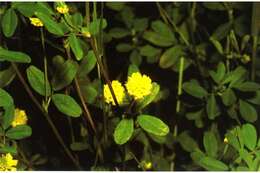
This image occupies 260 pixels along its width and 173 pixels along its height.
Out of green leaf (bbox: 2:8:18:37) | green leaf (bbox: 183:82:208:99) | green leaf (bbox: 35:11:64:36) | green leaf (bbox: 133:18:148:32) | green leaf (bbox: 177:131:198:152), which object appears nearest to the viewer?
green leaf (bbox: 35:11:64:36)

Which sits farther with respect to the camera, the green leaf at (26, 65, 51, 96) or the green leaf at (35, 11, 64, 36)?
the green leaf at (26, 65, 51, 96)

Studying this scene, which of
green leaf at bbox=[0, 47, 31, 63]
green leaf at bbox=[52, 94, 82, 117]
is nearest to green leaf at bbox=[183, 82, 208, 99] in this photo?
green leaf at bbox=[52, 94, 82, 117]

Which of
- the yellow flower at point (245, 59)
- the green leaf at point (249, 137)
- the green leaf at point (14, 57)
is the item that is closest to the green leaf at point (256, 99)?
the yellow flower at point (245, 59)

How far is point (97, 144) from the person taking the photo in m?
1.20

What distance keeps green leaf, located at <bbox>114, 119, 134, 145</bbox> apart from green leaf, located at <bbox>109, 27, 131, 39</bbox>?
475 mm

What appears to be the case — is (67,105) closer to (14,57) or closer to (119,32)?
(14,57)

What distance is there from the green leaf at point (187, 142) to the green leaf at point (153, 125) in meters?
0.39

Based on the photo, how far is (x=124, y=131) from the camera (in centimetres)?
100

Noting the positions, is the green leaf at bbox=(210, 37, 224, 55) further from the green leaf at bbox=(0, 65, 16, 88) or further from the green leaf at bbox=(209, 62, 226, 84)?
the green leaf at bbox=(0, 65, 16, 88)

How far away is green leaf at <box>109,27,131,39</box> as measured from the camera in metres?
1.45

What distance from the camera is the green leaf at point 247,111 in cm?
126

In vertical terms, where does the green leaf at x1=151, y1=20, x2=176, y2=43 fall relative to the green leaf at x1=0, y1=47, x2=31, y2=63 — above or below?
above

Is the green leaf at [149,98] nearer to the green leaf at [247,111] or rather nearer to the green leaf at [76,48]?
the green leaf at [76,48]

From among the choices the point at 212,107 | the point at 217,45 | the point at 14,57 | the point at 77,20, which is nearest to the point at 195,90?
→ the point at 212,107
